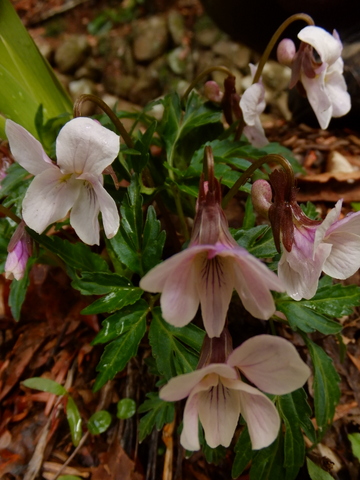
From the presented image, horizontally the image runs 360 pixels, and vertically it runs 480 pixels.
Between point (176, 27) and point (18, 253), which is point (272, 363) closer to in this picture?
point (18, 253)

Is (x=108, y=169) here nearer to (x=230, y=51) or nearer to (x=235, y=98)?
(x=235, y=98)

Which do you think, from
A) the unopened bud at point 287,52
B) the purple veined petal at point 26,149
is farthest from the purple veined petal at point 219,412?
the unopened bud at point 287,52

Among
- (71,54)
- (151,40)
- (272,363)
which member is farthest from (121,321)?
(71,54)

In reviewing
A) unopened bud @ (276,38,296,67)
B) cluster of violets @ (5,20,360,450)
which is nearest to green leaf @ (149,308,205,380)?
cluster of violets @ (5,20,360,450)

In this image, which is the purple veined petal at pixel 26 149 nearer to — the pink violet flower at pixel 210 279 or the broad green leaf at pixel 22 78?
the pink violet flower at pixel 210 279

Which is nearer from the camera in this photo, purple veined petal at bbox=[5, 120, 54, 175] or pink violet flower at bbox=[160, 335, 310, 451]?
pink violet flower at bbox=[160, 335, 310, 451]

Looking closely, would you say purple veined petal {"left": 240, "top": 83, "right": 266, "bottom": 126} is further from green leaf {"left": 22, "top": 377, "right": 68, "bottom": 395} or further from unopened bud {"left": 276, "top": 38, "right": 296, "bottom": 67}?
green leaf {"left": 22, "top": 377, "right": 68, "bottom": 395}
